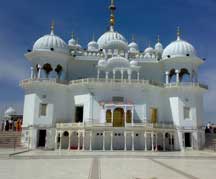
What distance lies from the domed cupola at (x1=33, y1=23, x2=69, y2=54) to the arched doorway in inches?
439

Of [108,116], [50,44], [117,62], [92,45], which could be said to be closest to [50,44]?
[50,44]

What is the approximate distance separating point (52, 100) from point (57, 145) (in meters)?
5.69

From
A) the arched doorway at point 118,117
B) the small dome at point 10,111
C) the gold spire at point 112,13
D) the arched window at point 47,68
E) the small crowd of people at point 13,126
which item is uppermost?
the gold spire at point 112,13

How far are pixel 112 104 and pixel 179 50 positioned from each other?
1247 cm

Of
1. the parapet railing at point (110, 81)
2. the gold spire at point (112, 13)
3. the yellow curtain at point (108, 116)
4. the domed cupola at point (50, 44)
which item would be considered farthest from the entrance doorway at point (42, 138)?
the gold spire at point (112, 13)

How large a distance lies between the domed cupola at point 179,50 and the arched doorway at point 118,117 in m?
10.9

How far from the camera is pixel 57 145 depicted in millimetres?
33656

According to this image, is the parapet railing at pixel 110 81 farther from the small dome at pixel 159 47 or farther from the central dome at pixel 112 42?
the small dome at pixel 159 47

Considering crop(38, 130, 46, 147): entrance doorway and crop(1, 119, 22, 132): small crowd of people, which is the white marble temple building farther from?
crop(1, 119, 22, 132): small crowd of people

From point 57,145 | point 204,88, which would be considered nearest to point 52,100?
point 57,145

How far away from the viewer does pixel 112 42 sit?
3988cm

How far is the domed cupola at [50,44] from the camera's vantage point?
3641 centimetres

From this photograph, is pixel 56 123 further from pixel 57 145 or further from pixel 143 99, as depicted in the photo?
pixel 143 99

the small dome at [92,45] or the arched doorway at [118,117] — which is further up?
the small dome at [92,45]
